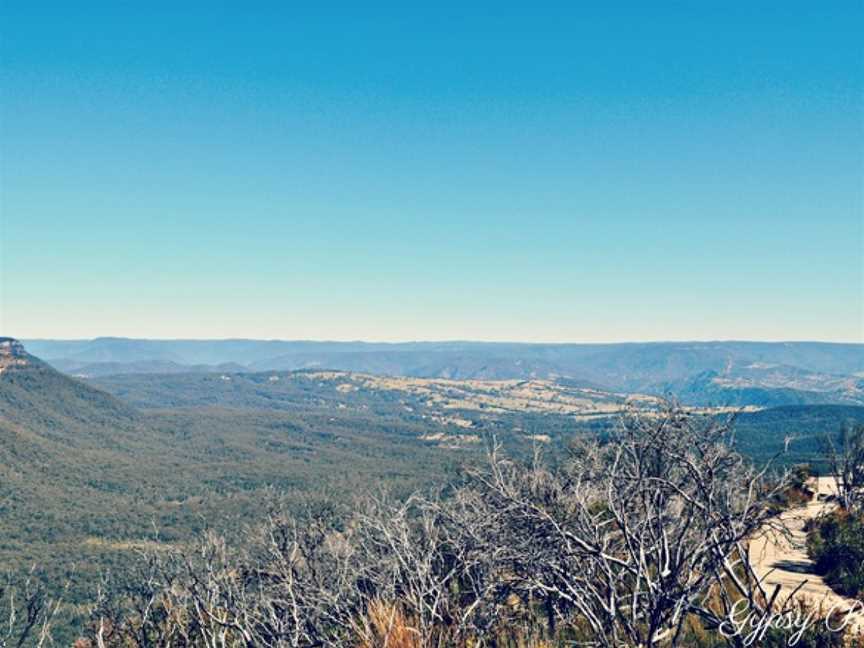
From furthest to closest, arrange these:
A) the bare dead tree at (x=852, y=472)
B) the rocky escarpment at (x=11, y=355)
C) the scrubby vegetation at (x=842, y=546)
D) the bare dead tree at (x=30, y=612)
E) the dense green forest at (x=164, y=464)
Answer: the rocky escarpment at (x=11, y=355) < the dense green forest at (x=164, y=464) < the bare dead tree at (x=852, y=472) < the scrubby vegetation at (x=842, y=546) < the bare dead tree at (x=30, y=612)

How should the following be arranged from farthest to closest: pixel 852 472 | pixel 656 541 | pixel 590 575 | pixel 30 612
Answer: pixel 852 472, pixel 590 575, pixel 30 612, pixel 656 541

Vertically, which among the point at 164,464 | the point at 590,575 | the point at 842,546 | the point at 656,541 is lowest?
the point at 164,464

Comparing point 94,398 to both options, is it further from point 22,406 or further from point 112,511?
point 112,511

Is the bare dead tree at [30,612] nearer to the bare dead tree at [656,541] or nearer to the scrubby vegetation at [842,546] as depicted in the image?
the bare dead tree at [656,541]

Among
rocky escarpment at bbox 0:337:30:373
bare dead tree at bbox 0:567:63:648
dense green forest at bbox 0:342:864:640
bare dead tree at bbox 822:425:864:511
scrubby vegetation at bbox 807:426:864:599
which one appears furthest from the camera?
rocky escarpment at bbox 0:337:30:373

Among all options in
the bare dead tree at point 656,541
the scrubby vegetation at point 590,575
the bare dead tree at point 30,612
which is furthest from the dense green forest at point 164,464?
the bare dead tree at point 656,541

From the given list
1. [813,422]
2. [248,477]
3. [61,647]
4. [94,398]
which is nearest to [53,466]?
[248,477]

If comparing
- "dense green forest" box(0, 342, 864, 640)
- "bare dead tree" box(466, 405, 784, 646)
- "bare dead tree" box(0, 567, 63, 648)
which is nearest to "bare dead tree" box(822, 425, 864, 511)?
"dense green forest" box(0, 342, 864, 640)

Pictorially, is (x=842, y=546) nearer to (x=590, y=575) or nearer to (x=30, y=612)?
(x=590, y=575)

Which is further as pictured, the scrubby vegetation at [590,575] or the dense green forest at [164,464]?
the dense green forest at [164,464]

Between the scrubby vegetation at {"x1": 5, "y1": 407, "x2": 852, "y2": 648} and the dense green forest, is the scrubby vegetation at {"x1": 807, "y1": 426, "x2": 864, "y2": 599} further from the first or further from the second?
the dense green forest

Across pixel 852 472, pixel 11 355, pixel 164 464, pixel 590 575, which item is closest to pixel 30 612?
pixel 590 575
